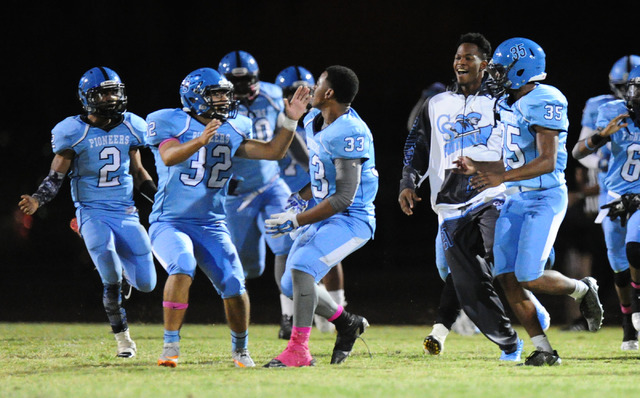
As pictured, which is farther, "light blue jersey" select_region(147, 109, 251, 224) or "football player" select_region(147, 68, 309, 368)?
"light blue jersey" select_region(147, 109, 251, 224)

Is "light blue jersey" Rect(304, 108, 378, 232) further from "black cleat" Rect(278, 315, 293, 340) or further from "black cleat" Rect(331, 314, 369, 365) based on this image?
"black cleat" Rect(278, 315, 293, 340)

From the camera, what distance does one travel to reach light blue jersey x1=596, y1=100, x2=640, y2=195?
7324 millimetres

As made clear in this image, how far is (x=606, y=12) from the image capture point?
15.8 meters

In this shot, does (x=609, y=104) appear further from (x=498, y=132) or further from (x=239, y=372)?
(x=239, y=372)

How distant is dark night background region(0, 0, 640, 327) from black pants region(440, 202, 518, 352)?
27.9ft

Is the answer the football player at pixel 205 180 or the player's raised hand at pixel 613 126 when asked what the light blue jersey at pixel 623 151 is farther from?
the football player at pixel 205 180

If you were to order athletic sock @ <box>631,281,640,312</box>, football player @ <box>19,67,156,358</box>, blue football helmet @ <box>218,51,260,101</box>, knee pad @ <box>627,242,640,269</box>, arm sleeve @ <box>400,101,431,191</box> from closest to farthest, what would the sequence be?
arm sleeve @ <box>400,101,431,191</box> → football player @ <box>19,67,156,358</box> → knee pad @ <box>627,242,640,269</box> → athletic sock @ <box>631,281,640,312</box> → blue football helmet @ <box>218,51,260,101</box>

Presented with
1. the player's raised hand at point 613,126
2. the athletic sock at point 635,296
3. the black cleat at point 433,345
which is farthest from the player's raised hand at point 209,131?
the athletic sock at point 635,296

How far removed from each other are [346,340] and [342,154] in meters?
1.18

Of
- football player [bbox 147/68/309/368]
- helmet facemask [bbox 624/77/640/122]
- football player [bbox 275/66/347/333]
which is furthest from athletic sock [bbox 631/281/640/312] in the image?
football player [bbox 147/68/309/368]

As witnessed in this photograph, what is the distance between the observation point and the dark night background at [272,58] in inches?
606

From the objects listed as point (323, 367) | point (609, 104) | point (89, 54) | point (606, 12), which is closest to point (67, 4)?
point (89, 54)

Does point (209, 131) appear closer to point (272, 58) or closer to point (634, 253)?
point (634, 253)

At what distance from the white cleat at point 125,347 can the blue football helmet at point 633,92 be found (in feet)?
13.3
